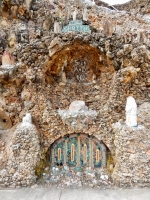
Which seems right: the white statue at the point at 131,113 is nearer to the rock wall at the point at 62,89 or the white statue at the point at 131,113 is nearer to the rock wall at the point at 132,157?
the rock wall at the point at 132,157

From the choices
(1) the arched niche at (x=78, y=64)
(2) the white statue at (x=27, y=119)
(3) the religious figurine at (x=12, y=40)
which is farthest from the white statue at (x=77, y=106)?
(3) the religious figurine at (x=12, y=40)

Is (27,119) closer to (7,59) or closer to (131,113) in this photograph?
(7,59)

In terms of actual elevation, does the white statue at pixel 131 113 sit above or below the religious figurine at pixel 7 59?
below

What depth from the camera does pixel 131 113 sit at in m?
6.55

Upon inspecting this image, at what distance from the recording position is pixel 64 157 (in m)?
7.09

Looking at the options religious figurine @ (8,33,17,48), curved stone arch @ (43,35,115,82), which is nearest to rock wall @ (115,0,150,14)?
curved stone arch @ (43,35,115,82)

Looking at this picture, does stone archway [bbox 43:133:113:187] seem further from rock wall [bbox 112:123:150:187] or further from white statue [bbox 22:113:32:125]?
white statue [bbox 22:113:32:125]

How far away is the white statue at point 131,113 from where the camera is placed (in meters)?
6.48

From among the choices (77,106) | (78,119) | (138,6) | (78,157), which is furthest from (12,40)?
(138,6)

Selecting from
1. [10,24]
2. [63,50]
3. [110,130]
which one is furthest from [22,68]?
[110,130]

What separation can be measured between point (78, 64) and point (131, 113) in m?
3.62

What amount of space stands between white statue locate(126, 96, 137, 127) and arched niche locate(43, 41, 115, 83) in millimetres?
1870

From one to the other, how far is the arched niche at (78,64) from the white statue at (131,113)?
187cm

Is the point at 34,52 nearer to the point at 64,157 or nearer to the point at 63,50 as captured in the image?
the point at 63,50
